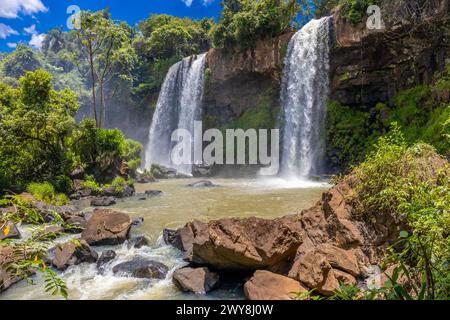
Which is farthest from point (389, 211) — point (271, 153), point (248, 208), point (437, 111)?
point (271, 153)

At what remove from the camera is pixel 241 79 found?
26.8m

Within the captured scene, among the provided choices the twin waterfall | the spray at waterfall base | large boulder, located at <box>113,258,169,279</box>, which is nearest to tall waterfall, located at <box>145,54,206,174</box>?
the spray at waterfall base

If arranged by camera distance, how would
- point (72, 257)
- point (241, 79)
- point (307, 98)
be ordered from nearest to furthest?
1. point (72, 257)
2. point (307, 98)
3. point (241, 79)

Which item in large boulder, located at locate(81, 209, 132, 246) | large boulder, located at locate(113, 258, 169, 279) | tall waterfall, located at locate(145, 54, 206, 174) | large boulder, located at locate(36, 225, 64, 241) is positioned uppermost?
tall waterfall, located at locate(145, 54, 206, 174)

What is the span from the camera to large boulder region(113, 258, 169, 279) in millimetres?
6305

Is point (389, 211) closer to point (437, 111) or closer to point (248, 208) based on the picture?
point (248, 208)

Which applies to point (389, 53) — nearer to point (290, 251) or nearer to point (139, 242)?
point (290, 251)

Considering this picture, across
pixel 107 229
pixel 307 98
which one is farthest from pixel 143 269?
pixel 307 98

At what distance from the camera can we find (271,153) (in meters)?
24.3

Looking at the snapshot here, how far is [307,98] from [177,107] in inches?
549

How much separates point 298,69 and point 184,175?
12331 mm

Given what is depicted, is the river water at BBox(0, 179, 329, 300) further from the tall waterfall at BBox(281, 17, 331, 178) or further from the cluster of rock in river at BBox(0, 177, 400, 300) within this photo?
the tall waterfall at BBox(281, 17, 331, 178)

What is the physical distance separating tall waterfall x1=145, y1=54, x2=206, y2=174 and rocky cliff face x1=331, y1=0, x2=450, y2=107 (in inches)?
515

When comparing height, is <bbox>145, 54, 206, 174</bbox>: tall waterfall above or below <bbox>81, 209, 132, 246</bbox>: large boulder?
above
